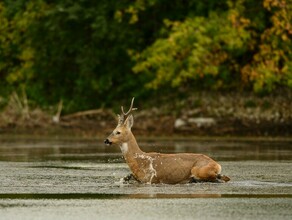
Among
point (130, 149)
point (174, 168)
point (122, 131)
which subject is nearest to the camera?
point (174, 168)

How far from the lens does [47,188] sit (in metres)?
19.8

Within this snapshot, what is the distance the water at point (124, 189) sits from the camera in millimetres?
16453

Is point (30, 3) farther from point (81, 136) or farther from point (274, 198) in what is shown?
point (274, 198)

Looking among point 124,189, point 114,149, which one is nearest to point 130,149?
point 124,189

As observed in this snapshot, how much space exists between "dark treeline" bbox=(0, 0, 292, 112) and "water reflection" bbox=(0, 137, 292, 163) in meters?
5.33

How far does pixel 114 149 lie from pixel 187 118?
23.2 ft

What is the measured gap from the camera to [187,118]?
39219mm

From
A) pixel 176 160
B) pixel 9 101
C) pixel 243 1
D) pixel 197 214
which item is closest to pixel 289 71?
pixel 243 1

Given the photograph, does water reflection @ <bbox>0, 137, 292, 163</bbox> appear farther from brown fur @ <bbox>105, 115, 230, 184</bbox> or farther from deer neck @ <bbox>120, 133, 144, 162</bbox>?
brown fur @ <bbox>105, 115, 230, 184</bbox>

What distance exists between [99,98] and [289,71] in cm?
822

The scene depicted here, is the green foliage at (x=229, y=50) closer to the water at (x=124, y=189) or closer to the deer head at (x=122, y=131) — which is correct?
the water at (x=124, y=189)

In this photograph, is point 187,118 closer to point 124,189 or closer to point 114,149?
point 114,149

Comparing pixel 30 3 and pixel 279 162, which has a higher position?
pixel 30 3

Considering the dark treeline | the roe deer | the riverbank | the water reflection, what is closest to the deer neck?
the roe deer
